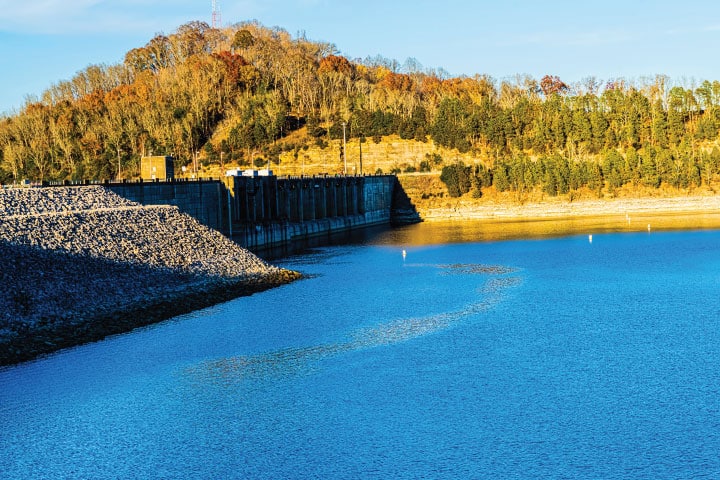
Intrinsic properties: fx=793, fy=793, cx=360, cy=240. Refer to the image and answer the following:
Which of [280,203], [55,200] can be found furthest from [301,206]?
[55,200]

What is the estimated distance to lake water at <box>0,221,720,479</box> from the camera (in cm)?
1931

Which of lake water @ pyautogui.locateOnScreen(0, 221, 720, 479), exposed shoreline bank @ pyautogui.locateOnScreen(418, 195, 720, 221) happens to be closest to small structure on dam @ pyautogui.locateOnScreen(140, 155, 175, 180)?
lake water @ pyautogui.locateOnScreen(0, 221, 720, 479)

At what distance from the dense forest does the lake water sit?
73.4 m

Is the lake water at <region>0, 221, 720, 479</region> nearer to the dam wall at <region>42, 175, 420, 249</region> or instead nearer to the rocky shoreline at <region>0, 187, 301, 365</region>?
the rocky shoreline at <region>0, 187, 301, 365</region>

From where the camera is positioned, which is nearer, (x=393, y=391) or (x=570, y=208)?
(x=393, y=391)

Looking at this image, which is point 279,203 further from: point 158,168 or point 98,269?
point 98,269

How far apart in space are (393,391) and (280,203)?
60110 mm

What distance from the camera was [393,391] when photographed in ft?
81.0

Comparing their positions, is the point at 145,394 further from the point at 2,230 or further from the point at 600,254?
the point at 600,254

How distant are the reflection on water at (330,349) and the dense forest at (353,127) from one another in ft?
259

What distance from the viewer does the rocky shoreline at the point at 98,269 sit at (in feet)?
108

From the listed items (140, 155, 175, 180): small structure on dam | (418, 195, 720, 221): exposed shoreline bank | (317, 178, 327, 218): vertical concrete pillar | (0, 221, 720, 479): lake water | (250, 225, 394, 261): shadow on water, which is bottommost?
(0, 221, 720, 479): lake water

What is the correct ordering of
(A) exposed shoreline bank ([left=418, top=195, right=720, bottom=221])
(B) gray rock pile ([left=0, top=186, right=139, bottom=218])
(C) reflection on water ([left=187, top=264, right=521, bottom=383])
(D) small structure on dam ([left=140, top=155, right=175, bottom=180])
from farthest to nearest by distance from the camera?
(A) exposed shoreline bank ([left=418, top=195, right=720, bottom=221]), (D) small structure on dam ([left=140, top=155, right=175, bottom=180]), (B) gray rock pile ([left=0, top=186, right=139, bottom=218]), (C) reflection on water ([left=187, top=264, right=521, bottom=383])

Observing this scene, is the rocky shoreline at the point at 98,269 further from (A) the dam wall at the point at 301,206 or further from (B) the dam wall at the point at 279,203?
(A) the dam wall at the point at 301,206
